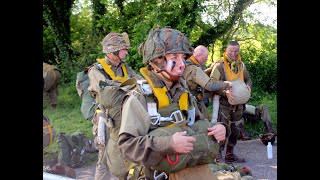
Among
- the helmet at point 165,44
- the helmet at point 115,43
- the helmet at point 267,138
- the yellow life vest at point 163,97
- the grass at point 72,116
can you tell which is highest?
the helmet at point 115,43

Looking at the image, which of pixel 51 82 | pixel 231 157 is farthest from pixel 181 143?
pixel 51 82

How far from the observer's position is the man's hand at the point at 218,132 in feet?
13.1

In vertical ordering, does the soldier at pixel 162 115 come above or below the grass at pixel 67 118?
above

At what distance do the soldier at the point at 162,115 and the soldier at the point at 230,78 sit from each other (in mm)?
4227

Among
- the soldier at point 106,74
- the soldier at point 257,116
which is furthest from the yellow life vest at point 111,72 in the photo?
the soldier at point 257,116

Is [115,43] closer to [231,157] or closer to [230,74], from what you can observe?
[230,74]

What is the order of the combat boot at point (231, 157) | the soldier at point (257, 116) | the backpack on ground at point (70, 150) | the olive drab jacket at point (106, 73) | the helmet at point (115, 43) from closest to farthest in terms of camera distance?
1. the olive drab jacket at point (106, 73)
2. the helmet at point (115, 43)
3. the backpack on ground at point (70, 150)
4. the combat boot at point (231, 157)
5. the soldier at point (257, 116)

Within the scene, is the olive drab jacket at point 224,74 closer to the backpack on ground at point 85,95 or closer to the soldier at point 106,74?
the soldier at point 106,74

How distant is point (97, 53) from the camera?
49.1 feet

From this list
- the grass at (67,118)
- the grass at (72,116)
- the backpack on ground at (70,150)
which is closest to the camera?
the backpack on ground at (70,150)

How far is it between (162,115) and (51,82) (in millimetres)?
9350
